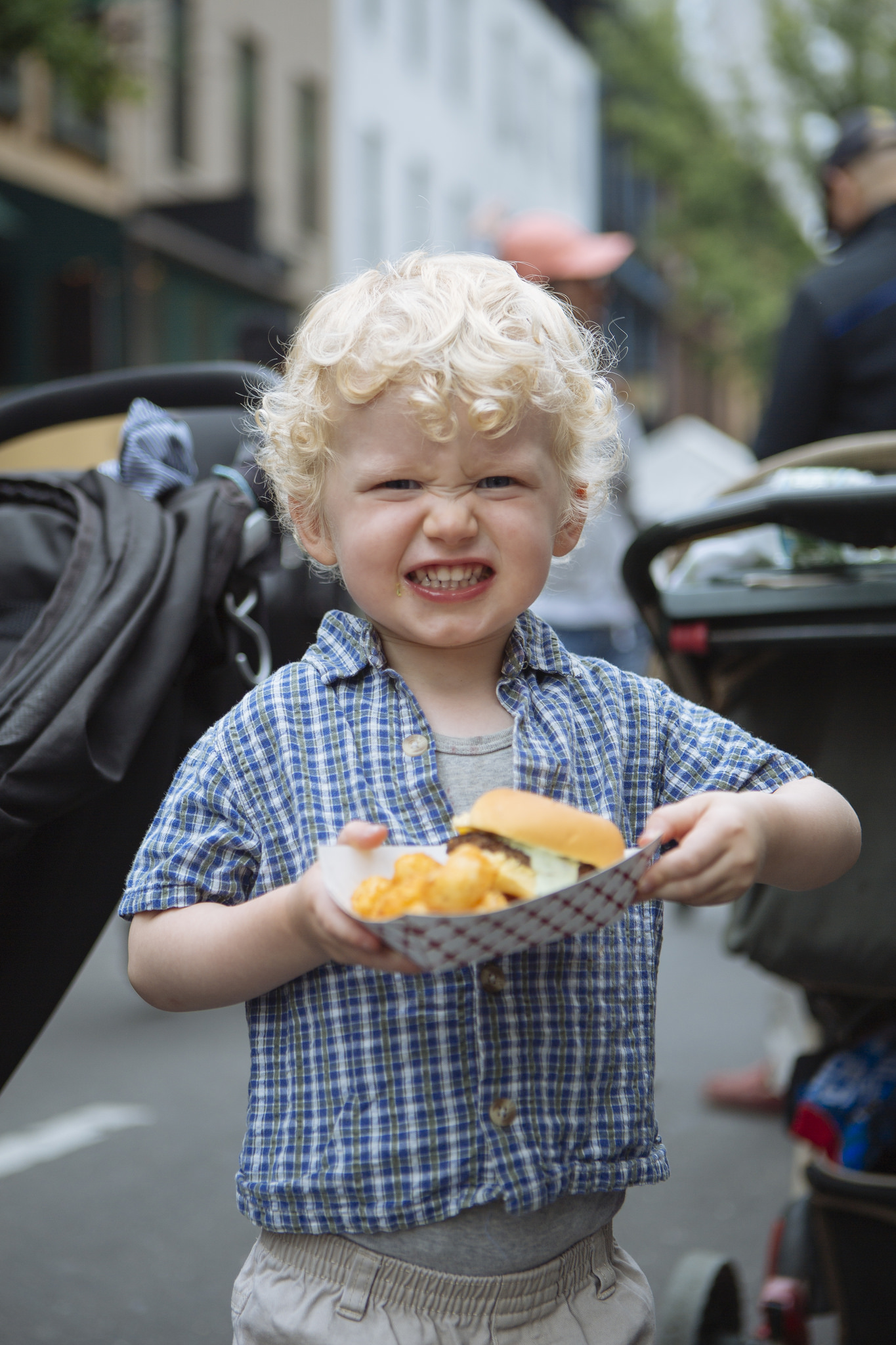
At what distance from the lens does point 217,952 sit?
1474 millimetres

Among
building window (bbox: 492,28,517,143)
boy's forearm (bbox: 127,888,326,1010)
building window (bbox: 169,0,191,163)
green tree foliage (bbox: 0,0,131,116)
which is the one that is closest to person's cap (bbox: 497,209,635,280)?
boy's forearm (bbox: 127,888,326,1010)

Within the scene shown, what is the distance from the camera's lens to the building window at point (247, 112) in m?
19.2

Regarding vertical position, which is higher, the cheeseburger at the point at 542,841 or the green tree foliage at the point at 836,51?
the green tree foliage at the point at 836,51

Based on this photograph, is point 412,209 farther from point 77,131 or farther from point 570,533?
point 570,533

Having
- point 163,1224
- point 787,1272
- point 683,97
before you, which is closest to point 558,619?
point 163,1224

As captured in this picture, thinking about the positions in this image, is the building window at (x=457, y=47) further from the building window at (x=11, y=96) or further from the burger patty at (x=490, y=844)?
the burger patty at (x=490, y=844)

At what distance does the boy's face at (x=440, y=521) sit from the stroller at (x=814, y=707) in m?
0.57

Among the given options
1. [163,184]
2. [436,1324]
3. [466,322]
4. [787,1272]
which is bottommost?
[787,1272]

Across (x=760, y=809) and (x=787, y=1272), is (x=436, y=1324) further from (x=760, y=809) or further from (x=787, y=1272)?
(x=787, y=1272)

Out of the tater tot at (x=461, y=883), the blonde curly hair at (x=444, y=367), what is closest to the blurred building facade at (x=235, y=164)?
the blonde curly hair at (x=444, y=367)

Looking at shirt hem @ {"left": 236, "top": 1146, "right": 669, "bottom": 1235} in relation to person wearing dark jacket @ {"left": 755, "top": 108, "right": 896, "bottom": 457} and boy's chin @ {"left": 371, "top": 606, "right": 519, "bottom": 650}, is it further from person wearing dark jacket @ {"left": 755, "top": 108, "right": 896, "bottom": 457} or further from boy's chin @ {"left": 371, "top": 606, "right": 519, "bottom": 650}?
person wearing dark jacket @ {"left": 755, "top": 108, "right": 896, "bottom": 457}

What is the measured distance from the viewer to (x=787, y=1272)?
2.46m

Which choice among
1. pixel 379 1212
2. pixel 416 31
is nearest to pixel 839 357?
pixel 379 1212

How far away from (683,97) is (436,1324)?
65.8 ft
